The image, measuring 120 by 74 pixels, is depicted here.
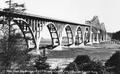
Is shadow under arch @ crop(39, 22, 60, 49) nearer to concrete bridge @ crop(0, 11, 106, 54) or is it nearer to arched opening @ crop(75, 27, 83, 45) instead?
concrete bridge @ crop(0, 11, 106, 54)

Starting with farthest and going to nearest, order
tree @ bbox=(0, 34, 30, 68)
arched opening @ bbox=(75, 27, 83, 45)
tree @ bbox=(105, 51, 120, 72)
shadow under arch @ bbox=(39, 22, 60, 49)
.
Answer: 1. arched opening @ bbox=(75, 27, 83, 45)
2. shadow under arch @ bbox=(39, 22, 60, 49)
3. tree @ bbox=(105, 51, 120, 72)
4. tree @ bbox=(0, 34, 30, 68)

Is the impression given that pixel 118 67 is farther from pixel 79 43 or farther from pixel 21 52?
pixel 79 43

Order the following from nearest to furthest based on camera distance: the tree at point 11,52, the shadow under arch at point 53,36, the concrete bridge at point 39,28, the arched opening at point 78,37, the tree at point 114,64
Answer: the tree at point 11,52 < the tree at point 114,64 < the concrete bridge at point 39,28 < the shadow under arch at point 53,36 < the arched opening at point 78,37

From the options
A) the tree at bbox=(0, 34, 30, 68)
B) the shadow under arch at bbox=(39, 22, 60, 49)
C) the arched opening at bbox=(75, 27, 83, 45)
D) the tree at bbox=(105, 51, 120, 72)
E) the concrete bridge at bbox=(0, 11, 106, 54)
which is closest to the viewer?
the tree at bbox=(0, 34, 30, 68)

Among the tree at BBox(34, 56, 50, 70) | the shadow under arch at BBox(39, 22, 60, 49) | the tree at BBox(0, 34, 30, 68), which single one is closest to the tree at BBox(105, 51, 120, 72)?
the tree at BBox(34, 56, 50, 70)

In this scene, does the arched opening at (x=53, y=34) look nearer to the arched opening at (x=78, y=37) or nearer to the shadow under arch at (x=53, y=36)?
the shadow under arch at (x=53, y=36)

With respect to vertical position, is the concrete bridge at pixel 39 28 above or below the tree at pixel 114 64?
above

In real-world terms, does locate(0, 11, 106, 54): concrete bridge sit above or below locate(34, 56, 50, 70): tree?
above

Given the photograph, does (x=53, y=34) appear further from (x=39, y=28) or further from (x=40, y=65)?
(x=40, y=65)

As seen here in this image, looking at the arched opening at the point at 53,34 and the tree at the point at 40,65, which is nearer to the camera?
the tree at the point at 40,65

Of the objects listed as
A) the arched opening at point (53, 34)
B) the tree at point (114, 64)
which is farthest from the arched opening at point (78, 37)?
the tree at point (114, 64)

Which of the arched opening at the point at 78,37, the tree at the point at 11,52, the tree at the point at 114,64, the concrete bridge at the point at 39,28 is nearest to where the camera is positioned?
the tree at the point at 11,52

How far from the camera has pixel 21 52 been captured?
→ 81.3 ft

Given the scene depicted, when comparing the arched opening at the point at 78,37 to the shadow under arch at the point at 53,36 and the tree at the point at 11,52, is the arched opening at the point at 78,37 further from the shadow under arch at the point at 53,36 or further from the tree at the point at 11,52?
the tree at the point at 11,52
